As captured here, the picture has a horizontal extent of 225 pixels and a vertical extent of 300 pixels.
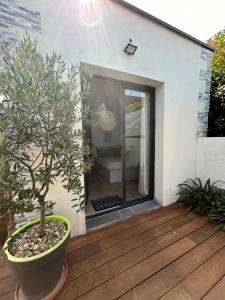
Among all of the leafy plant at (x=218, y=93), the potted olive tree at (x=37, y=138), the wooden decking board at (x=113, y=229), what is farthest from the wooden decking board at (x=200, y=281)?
the leafy plant at (x=218, y=93)

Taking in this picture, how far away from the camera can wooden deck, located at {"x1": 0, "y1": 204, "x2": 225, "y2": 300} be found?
126 centimetres

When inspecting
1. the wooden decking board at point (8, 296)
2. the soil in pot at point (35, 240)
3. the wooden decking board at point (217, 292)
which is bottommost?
the wooden decking board at point (8, 296)

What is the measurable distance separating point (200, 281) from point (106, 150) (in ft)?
Answer: 10.0

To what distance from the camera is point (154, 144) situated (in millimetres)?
2736

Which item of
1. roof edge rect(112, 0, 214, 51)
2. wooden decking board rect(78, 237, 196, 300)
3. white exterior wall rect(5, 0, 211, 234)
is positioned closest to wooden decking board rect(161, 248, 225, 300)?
wooden decking board rect(78, 237, 196, 300)

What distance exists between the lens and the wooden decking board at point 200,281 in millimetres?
1229

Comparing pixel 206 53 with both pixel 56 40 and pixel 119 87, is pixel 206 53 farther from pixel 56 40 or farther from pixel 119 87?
pixel 56 40

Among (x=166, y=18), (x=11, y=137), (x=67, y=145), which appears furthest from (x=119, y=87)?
(x=11, y=137)

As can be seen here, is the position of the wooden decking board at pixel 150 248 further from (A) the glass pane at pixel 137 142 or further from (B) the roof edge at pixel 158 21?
(B) the roof edge at pixel 158 21

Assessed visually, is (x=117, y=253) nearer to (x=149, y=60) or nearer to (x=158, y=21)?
(x=149, y=60)

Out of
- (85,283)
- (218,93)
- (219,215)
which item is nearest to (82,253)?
(85,283)

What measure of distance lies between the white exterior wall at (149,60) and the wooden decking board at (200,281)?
117cm

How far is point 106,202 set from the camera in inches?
104

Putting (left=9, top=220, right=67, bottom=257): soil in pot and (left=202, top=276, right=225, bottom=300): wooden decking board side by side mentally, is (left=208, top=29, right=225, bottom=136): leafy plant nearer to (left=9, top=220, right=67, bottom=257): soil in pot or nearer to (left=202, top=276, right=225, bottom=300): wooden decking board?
(left=202, top=276, right=225, bottom=300): wooden decking board
